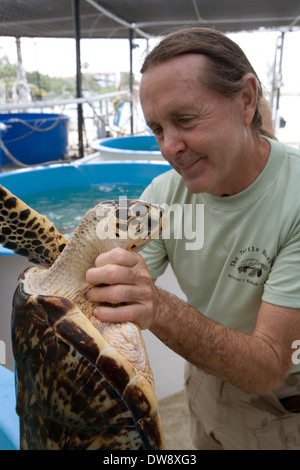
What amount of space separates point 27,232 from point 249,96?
1.77 feet

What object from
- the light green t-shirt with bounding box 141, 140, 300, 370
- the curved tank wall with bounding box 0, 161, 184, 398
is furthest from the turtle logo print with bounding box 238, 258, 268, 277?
the curved tank wall with bounding box 0, 161, 184, 398

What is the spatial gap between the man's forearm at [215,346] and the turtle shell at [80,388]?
0.16 m

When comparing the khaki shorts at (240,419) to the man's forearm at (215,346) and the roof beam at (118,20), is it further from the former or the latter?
the roof beam at (118,20)

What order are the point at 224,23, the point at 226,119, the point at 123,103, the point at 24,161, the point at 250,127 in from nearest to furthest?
the point at 226,119, the point at 250,127, the point at 24,161, the point at 224,23, the point at 123,103

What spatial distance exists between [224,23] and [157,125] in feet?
17.7

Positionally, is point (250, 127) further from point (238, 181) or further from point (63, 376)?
point (63, 376)

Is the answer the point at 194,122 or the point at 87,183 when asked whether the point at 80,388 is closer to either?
the point at 194,122

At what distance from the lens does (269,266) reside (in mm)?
813

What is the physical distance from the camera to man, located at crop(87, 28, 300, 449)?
696 mm

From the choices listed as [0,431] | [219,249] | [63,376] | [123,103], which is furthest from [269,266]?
[123,103]

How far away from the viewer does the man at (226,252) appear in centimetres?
70

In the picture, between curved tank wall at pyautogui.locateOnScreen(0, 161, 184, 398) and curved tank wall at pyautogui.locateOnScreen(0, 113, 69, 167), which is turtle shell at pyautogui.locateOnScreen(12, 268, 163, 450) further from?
curved tank wall at pyautogui.locateOnScreen(0, 113, 69, 167)

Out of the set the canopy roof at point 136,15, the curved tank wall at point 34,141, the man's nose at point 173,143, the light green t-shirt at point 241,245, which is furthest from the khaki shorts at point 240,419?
the canopy roof at point 136,15
